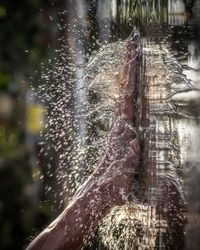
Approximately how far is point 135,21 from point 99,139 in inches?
4.8

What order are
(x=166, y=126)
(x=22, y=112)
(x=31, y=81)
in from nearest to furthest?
(x=166, y=126), (x=31, y=81), (x=22, y=112)

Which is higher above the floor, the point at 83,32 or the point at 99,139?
the point at 83,32

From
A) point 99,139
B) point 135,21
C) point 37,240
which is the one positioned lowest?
point 37,240

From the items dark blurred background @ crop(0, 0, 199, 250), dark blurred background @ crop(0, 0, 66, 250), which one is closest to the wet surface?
dark blurred background @ crop(0, 0, 199, 250)

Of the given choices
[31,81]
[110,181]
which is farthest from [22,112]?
[110,181]

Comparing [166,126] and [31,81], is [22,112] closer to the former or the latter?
[31,81]

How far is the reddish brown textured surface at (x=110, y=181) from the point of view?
1.47 ft

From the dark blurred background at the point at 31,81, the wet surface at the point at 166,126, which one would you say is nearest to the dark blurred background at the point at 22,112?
the dark blurred background at the point at 31,81

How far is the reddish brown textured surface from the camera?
45 cm

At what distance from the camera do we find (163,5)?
437mm

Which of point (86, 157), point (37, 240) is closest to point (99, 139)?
point (86, 157)

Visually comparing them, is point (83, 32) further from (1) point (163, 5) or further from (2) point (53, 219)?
(2) point (53, 219)

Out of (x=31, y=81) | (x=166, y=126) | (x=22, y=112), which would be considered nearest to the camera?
(x=166, y=126)

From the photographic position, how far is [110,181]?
17.8 inches
